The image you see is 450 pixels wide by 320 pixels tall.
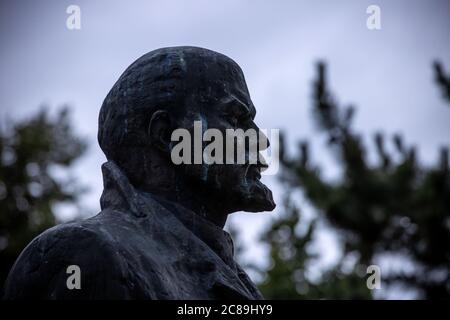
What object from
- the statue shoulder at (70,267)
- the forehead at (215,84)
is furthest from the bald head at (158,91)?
the statue shoulder at (70,267)

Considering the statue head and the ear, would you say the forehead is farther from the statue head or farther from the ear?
the ear

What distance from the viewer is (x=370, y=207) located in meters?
15.2

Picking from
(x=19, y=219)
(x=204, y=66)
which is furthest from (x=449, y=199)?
(x=204, y=66)

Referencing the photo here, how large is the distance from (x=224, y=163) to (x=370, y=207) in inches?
443

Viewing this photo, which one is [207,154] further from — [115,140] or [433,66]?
[433,66]

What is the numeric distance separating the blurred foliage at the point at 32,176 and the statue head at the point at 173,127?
11542mm

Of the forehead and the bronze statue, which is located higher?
the forehead

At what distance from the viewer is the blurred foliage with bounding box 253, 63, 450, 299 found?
14.0 metres

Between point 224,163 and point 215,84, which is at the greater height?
point 215,84

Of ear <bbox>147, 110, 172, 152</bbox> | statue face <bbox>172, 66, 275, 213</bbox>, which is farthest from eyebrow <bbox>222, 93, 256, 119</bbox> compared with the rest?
ear <bbox>147, 110, 172, 152</bbox>

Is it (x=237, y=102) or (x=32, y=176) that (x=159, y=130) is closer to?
(x=237, y=102)

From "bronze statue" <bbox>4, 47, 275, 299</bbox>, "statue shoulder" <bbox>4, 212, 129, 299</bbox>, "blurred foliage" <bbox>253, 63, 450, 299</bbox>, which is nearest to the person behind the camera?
"statue shoulder" <bbox>4, 212, 129, 299</bbox>

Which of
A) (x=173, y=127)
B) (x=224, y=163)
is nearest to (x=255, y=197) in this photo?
(x=224, y=163)

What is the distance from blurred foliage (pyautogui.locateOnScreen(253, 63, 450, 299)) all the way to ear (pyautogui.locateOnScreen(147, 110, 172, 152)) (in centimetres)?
940
